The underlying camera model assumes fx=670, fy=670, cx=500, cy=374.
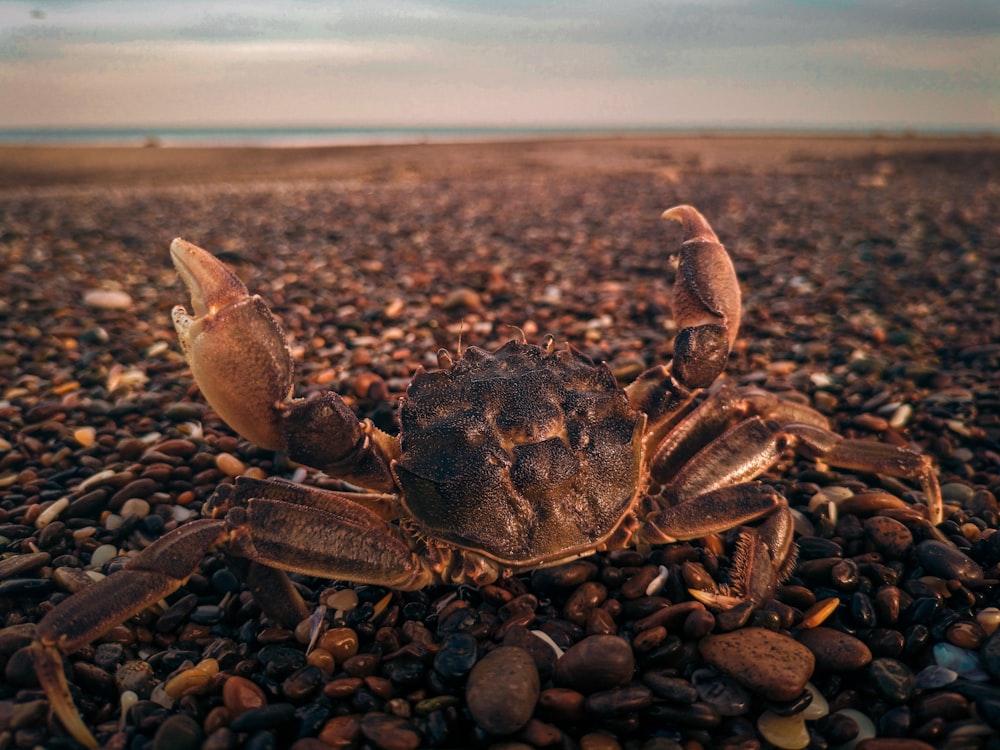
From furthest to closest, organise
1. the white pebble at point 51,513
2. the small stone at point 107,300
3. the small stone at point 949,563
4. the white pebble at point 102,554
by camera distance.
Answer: the small stone at point 107,300 → the white pebble at point 51,513 → the white pebble at point 102,554 → the small stone at point 949,563

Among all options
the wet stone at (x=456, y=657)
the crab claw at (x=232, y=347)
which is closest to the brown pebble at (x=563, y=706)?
the wet stone at (x=456, y=657)

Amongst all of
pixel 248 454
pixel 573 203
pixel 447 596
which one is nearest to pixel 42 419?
pixel 248 454

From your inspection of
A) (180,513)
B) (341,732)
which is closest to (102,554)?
(180,513)

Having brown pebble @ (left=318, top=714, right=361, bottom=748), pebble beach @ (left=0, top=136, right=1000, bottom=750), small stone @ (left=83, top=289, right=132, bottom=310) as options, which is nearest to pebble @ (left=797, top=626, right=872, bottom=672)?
pebble beach @ (left=0, top=136, right=1000, bottom=750)

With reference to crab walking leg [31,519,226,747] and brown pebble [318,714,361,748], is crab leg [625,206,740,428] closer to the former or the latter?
brown pebble [318,714,361,748]

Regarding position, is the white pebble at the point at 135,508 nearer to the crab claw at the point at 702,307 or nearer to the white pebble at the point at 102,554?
the white pebble at the point at 102,554

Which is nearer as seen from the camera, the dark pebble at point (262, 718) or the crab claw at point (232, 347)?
the dark pebble at point (262, 718)
